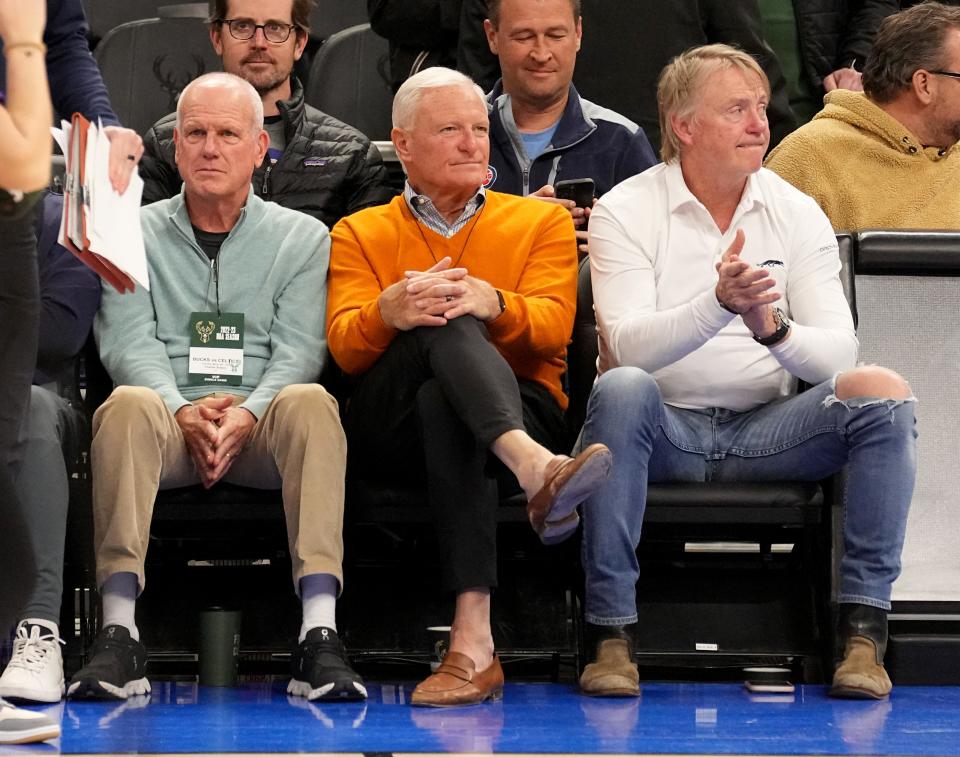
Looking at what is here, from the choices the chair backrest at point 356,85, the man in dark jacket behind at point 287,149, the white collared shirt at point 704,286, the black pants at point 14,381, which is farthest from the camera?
the chair backrest at point 356,85

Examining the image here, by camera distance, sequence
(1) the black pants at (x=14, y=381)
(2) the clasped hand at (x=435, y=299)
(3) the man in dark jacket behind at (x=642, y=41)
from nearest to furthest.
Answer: (1) the black pants at (x=14, y=381), (2) the clasped hand at (x=435, y=299), (3) the man in dark jacket behind at (x=642, y=41)

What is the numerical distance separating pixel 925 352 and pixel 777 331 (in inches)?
14.4

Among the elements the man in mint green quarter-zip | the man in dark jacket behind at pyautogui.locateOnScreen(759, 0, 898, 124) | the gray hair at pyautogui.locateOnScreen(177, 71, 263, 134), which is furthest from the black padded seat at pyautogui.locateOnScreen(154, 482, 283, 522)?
the man in dark jacket behind at pyautogui.locateOnScreen(759, 0, 898, 124)

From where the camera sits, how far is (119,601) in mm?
2543

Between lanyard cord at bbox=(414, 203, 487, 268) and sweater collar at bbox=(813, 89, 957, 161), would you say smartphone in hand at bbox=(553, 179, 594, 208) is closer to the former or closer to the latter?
lanyard cord at bbox=(414, 203, 487, 268)

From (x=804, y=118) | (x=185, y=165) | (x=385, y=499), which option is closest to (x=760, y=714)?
(x=385, y=499)

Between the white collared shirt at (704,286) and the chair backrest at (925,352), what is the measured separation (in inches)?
3.9

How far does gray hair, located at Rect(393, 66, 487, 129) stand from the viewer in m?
2.98

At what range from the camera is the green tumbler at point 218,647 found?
2652mm

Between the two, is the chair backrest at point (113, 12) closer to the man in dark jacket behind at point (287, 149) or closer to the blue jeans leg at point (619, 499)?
the man in dark jacket behind at point (287, 149)

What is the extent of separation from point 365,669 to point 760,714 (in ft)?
2.61

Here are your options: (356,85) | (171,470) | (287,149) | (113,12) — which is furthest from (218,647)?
(113,12)

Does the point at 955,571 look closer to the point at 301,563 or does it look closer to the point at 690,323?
the point at 690,323

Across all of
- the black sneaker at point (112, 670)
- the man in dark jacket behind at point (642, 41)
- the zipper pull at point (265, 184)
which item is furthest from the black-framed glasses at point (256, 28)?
the black sneaker at point (112, 670)
